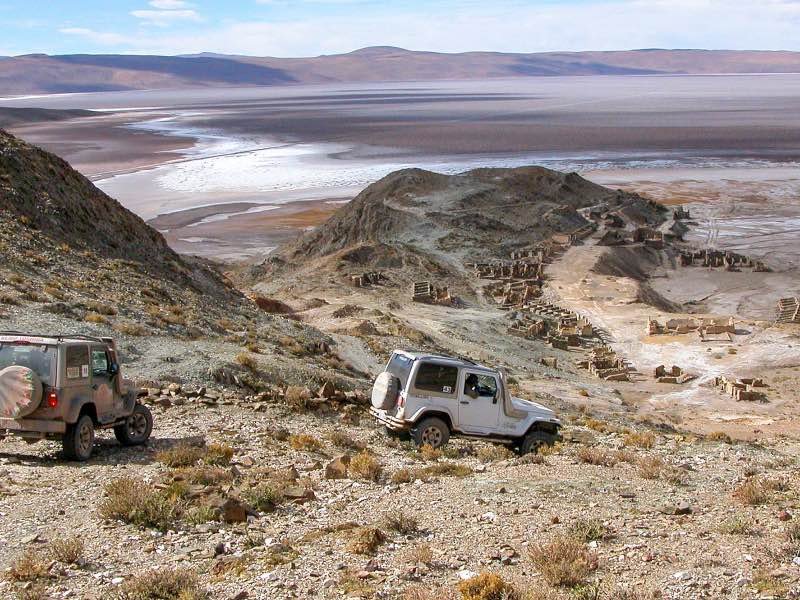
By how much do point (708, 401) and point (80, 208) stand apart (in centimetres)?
1851

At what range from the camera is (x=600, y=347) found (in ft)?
112

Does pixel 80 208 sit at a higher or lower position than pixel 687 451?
higher

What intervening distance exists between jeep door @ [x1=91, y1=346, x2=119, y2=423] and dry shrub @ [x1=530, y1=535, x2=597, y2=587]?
19.4 feet

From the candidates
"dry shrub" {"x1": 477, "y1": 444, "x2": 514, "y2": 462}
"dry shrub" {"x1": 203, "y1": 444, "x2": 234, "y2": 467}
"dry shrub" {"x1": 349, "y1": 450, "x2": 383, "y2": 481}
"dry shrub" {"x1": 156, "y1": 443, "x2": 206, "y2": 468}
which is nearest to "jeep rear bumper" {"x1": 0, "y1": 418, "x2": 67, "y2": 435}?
"dry shrub" {"x1": 156, "y1": 443, "x2": 206, "y2": 468}

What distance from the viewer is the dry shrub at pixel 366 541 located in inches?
322

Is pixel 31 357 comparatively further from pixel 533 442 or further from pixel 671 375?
pixel 671 375

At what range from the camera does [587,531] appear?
8.52 meters

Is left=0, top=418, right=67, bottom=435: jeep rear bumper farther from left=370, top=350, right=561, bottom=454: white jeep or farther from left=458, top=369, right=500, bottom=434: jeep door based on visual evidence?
left=458, top=369, right=500, bottom=434: jeep door

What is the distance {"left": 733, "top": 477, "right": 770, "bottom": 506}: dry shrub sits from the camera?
31.8 ft

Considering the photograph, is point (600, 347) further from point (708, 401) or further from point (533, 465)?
point (533, 465)

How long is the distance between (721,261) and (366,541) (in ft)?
160

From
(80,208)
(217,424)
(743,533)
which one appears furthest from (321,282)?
(743,533)

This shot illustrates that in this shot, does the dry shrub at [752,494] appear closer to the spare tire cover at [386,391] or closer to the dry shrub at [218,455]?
the spare tire cover at [386,391]

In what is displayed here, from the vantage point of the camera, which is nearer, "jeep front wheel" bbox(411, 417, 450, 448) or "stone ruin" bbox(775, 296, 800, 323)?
"jeep front wheel" bbox(411, 417, 450, 448)
